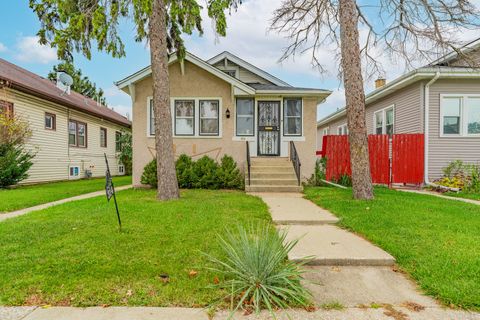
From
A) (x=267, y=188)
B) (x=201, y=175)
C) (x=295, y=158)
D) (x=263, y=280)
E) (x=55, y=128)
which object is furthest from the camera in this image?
(x=55, y=128)

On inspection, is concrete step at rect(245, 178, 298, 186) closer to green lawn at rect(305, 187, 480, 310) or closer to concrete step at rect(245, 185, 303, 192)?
concrete step at rect(245, 185, 303, 192)

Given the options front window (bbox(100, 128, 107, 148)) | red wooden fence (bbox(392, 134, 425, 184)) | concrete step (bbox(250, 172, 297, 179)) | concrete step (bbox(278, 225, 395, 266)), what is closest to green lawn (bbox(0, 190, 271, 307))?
concrete step (bbox(278, 225, 395, 266))

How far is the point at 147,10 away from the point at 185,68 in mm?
4290

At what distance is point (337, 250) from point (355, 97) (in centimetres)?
454

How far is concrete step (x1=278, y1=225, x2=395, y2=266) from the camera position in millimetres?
3471

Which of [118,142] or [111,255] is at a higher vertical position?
[118,142]

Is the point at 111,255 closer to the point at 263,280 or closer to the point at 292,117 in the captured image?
the point at 263,280

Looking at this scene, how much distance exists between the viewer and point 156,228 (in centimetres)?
475

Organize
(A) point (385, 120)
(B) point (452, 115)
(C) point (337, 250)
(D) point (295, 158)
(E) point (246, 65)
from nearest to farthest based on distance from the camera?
1. (C) point (337, 250)
2. (D) point (295, 158)
3. (B) point (452, 115)
4. (E) point (246, 65)
5. (A) point (385, 120)

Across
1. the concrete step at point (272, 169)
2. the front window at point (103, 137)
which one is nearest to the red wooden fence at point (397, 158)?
the concrete step at point (272, 169)

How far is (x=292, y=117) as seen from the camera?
11.3 meters

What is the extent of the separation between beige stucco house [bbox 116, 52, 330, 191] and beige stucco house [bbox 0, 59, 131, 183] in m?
4.67

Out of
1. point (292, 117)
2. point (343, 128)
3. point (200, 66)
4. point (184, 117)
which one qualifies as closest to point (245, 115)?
point (292, 117)

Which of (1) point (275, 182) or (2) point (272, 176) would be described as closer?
(1) point (275, 182)
